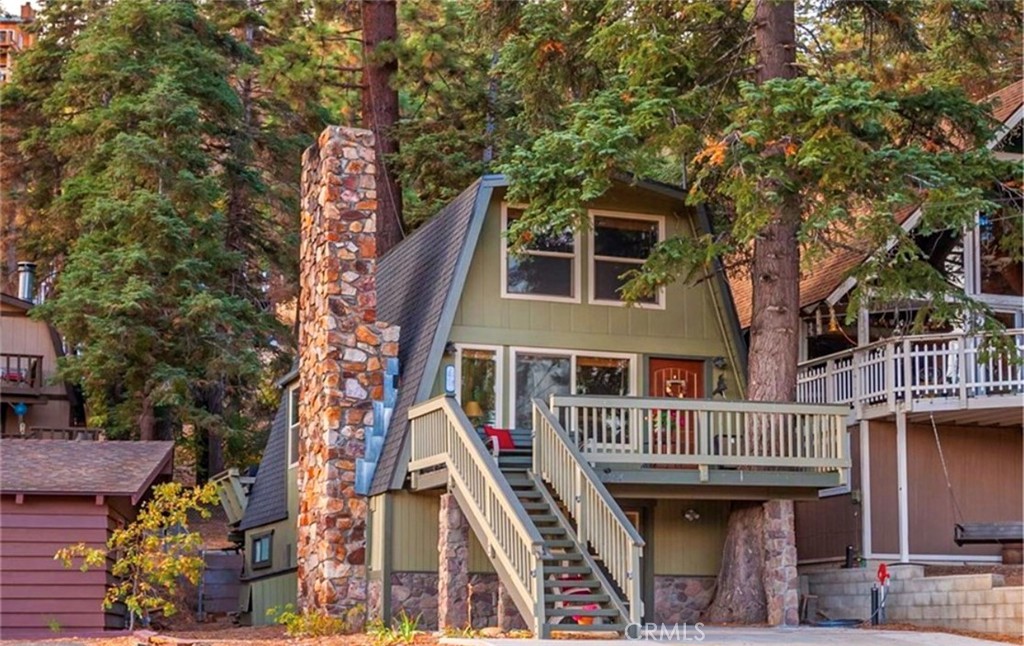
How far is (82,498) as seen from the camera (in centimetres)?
1939

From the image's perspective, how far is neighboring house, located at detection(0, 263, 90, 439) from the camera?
36.6 metres

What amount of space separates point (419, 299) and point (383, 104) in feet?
35.2

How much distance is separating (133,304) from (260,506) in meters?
5.04

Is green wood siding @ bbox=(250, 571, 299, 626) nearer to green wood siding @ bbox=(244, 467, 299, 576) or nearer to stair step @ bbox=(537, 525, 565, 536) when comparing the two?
green wood siding @ bbox=(244, 467, 299, 576)

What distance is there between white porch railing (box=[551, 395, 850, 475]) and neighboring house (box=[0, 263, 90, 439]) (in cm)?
2143

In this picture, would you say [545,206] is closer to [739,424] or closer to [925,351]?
[739,424]

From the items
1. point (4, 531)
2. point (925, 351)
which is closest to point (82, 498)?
point (4, 531)

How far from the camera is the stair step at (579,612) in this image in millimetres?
15320

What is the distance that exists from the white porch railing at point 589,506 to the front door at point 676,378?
143 inches

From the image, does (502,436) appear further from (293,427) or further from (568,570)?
(293,427)

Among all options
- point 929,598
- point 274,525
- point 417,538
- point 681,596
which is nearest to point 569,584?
point 417,538

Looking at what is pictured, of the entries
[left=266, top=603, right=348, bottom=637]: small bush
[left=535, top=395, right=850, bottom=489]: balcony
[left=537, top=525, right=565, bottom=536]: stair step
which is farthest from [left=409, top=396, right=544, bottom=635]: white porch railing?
[left=266, top=603, right=348, bottom=637]: small bush

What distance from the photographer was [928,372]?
21188 millimetres

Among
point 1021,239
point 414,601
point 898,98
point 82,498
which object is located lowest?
point 414,601
